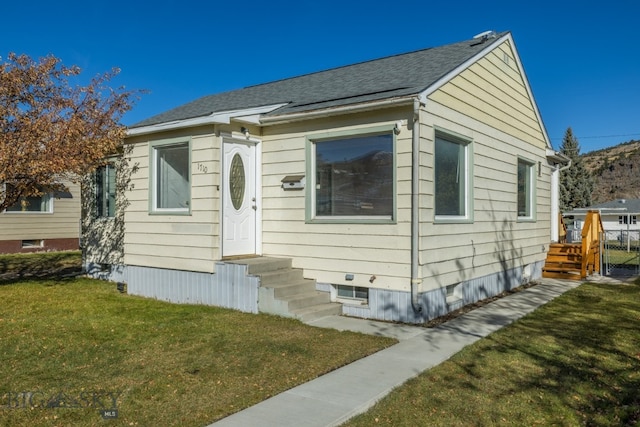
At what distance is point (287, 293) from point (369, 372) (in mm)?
2914

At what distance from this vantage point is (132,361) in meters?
5.17

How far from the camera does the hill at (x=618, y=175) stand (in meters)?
66.6

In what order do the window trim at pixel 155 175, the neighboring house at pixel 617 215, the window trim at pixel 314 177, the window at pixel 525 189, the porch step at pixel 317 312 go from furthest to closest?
the neighboring house at pixel 617 215 → the window at pixel 525 189 → the window trim at pixel 155 175 → the window trim at pixel 314 177 → the porch step at pixel 317 312

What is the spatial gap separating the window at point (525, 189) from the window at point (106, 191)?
9.24m

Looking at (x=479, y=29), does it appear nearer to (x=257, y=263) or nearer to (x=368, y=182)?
(x=368, y=182)

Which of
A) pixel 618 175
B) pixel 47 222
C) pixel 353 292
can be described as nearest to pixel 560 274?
pixel 353 292

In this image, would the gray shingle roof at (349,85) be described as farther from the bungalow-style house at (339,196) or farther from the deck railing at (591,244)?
the deck railing at (591,244)

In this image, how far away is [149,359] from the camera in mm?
5246

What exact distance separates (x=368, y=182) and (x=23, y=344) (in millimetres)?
5208

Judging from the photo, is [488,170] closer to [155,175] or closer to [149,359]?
[155,175]

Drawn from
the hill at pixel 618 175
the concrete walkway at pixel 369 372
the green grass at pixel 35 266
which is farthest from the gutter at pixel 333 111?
the hill at pixel 618 175

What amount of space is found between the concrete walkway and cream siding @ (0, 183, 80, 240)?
1587 cm

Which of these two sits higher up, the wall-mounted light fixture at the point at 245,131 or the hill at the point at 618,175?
the hill at the point at 618,175

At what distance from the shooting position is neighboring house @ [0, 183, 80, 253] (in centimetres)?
1820
